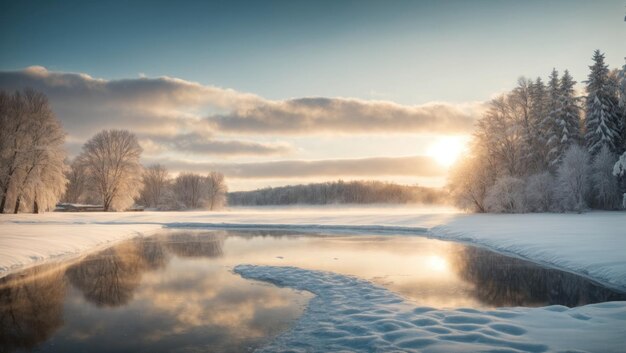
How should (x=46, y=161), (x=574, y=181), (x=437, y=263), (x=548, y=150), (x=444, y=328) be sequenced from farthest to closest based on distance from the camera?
(x=548, y=150) < (x=46, y=161) < (x=574, y=181) < (x=437, y=263) < (x=444, y=328)

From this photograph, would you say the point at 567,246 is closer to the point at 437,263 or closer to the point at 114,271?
the point at 437,263

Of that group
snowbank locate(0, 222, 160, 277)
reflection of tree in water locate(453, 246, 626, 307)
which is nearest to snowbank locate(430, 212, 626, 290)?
reflection of tree in water locate(453, 246, 626, 307)

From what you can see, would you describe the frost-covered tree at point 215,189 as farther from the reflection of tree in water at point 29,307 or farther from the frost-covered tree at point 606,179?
the reflection of tree in water at point 29,307

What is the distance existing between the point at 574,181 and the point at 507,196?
6.36 metres

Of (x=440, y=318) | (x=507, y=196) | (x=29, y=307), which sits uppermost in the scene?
(x=507, y=196)

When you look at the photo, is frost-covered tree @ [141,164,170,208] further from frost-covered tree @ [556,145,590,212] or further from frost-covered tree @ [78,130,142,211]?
frost-covered tree @ [556,145,590,212]

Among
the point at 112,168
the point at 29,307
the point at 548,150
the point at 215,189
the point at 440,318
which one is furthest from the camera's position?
the point at 215,189

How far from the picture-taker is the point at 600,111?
41.1 m

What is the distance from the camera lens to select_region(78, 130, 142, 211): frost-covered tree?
55.3m

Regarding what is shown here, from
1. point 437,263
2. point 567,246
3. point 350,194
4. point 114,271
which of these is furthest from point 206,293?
point 350,194

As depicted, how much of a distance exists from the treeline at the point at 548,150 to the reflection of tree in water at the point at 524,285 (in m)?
28.2

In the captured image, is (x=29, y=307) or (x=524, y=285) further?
(x=524, y=285)

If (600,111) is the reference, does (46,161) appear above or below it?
below

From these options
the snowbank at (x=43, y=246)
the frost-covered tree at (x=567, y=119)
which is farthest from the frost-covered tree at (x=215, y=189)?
the frost-covered tree at (x=567, y=119)
